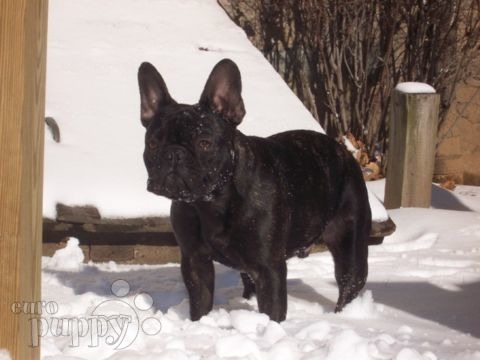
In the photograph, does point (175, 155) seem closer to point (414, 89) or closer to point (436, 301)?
point (436, 301)

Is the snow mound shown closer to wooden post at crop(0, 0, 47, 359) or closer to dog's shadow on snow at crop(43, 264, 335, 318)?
dog's shadow on snow at crop(43, 264, 335, 318)

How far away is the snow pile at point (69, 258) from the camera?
5.46m

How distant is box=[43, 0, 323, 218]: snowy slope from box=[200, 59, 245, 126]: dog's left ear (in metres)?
1.78

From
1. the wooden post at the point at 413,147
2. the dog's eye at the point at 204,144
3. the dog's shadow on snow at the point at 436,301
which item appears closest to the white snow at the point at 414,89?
the wooden post at the point at 413,147

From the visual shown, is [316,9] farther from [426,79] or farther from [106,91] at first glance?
[106,91]

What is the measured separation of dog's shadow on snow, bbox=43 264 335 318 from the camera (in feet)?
15.2

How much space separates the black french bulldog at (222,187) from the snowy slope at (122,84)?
1.58 m

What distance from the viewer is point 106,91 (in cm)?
690

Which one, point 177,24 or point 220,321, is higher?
point 177,24

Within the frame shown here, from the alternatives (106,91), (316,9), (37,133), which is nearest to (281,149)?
(37,133)

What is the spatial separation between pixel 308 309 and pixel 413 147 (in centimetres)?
290

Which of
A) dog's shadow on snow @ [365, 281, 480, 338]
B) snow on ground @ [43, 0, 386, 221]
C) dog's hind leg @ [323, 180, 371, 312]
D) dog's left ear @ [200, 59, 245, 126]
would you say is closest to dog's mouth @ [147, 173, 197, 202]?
dog's left ear @ [200, 59, 245, 126]

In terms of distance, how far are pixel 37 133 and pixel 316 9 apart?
24.5 ft
